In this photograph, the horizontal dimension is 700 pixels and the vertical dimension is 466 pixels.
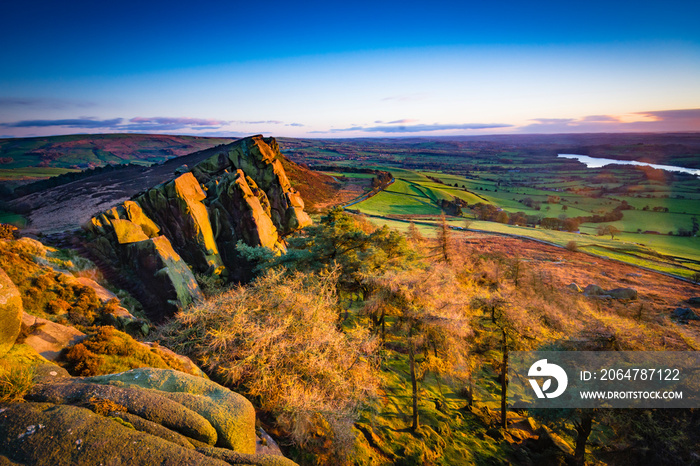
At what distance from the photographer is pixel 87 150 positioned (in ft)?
444

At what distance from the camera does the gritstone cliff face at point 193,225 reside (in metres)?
22.4

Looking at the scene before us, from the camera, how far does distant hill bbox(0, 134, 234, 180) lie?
11675 centimetres

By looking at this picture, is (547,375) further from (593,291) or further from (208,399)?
(593,291)

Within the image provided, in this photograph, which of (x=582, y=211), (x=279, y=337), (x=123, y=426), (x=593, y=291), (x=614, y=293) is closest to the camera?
(x=123, y=426)

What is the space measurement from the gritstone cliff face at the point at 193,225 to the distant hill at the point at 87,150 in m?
103

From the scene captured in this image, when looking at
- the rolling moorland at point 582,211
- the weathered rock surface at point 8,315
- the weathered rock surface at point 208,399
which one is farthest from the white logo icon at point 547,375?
the rolling moorland at point 582,211

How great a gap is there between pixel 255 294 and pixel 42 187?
45799mm

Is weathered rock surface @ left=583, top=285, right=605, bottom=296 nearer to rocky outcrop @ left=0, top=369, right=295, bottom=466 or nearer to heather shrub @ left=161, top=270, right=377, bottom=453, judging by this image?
heather shrub @ left=161, top=270, right=377, bottom=453

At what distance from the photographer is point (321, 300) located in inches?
601

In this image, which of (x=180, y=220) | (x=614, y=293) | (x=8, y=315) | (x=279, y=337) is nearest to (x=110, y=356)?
(x=8, y=315)

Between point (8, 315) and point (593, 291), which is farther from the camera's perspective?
point (593, 291)

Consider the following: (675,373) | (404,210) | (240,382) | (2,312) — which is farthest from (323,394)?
(404,210)

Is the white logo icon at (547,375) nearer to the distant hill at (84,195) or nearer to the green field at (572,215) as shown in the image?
the distant hill at (84,195)

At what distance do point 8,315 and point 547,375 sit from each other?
24562 millimetres
